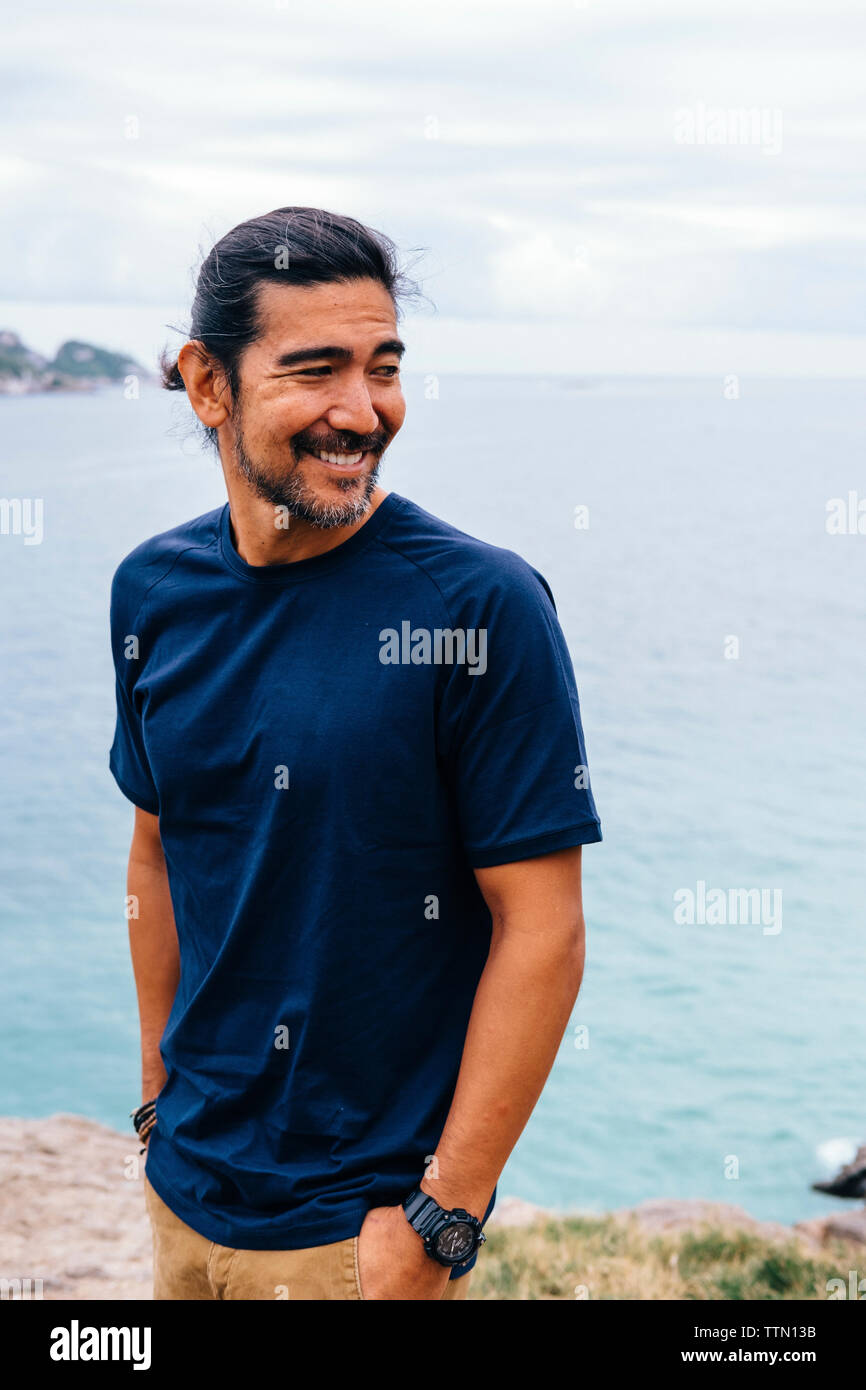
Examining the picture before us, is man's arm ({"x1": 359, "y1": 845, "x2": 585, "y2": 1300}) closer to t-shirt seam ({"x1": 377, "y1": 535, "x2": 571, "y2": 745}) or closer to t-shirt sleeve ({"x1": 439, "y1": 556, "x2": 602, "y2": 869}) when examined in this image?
t-shirt sleeve ({"x1": 439, "y1": 556, "x2": 602, "y2": 869})

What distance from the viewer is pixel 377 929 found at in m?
1.95

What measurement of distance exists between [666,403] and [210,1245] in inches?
5097

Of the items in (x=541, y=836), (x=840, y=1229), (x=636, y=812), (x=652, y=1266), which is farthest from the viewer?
(x=636, y=812)

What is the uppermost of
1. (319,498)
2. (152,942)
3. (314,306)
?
(314,306)

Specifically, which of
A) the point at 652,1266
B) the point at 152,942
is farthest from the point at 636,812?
the point at 152,942

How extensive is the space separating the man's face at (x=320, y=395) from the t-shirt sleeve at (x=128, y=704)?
407 mm

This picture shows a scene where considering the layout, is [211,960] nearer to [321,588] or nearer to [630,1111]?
[321,588]

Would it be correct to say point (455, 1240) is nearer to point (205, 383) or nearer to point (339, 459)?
point (339, 459)

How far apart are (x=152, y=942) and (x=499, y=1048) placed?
33.1 inches

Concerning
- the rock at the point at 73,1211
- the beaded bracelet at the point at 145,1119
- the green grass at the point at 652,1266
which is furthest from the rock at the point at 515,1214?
the beaded bracelet at the point at 145,1119

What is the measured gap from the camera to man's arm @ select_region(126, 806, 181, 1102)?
2465 millimetres

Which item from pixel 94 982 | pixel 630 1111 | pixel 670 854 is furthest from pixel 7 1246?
pixel 670 854

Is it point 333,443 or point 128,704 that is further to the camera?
point 128,704

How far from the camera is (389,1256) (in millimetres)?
1914
